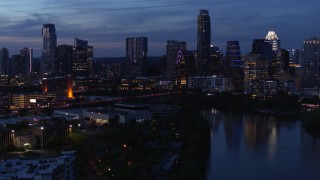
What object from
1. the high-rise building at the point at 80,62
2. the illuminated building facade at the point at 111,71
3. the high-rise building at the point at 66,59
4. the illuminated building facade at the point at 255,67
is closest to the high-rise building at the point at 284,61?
the illuminated building facade at the point at 255,67

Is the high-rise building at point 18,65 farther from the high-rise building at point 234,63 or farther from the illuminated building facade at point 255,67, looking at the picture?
the illuminated building facade at point 255,67

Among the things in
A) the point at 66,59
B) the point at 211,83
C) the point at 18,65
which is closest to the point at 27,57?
the point at 18,65

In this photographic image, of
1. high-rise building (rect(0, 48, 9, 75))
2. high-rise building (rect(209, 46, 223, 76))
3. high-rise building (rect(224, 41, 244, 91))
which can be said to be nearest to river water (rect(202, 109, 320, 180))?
high-rise building (rect(224, 41, 244, 91))

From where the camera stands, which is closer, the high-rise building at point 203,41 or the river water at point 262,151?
the river water at point 262,151

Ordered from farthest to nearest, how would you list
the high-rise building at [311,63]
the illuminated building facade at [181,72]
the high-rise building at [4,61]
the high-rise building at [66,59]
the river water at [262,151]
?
the high-rise building at [4,61], the high-rise building at [66,59], the illuminated building facade at [181,72], the high-rise building at [311,63], the river water at [262,151]

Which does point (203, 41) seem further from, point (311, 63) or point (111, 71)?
point (311, 63)

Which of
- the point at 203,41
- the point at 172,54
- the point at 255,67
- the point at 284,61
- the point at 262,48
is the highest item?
the point at 203,41
